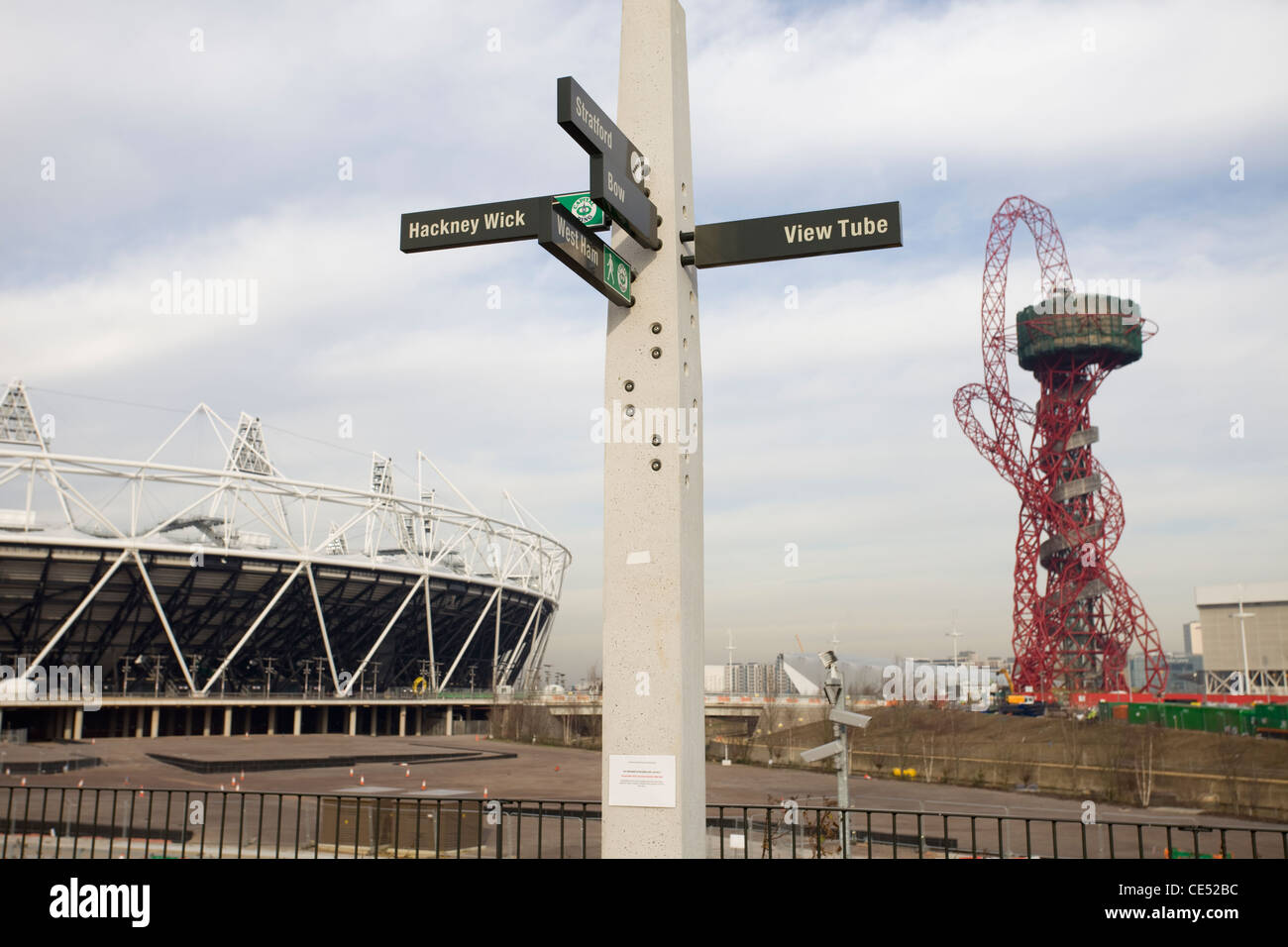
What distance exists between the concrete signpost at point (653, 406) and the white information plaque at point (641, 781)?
0.03ft

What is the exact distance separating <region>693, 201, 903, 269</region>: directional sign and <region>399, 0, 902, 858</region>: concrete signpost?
1 centimetres

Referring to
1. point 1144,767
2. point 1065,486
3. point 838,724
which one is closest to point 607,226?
point 838,724

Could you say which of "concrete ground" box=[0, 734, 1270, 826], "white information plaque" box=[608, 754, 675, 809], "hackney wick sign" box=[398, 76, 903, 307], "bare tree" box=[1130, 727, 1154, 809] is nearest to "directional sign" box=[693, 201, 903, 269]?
"hackney wick sign" box=[398, 76, 903, 307]

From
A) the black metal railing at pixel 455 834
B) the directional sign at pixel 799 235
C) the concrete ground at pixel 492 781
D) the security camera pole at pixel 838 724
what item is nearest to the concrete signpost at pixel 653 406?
the directional sign at pixel 799 235

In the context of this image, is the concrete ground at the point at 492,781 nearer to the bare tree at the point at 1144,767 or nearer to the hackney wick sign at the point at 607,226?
the bare tree at the point at 1144,767

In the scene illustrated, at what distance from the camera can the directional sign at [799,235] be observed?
23.0 ft

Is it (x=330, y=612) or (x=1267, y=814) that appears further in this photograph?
(x=330, y=612)

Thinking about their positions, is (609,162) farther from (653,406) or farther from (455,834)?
(455,834)

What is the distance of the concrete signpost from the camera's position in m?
7.12

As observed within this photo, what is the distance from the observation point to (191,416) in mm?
72688
